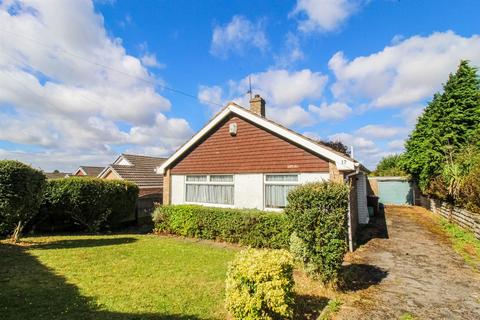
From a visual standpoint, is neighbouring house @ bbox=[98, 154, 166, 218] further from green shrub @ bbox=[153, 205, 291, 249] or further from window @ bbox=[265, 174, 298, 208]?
window @ bbox=[265, 174, 298, 208]

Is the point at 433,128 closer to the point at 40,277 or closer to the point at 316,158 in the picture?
the point at 316,158

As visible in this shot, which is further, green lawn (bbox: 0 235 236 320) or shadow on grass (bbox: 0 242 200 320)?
green lawn (bbox: 0 235 236 320)

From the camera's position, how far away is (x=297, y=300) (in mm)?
5910

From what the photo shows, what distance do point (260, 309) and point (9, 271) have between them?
740cm

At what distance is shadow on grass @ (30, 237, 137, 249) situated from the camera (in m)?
11.1

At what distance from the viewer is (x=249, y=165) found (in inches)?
529

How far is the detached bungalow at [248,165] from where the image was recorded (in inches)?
461

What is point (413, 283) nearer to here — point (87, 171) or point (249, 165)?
point (249, 165)

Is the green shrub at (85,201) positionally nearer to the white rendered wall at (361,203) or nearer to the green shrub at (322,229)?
the green shrub at (322,229)

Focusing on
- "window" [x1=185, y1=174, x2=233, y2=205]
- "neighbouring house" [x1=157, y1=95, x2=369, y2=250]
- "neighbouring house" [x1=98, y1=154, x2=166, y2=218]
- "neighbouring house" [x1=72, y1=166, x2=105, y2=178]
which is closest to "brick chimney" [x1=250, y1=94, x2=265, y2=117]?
"neighbouring house" [x1=157, y1=95, x2=369, y2=250]

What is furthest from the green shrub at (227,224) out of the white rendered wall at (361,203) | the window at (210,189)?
the white rendered wall at (361,203)

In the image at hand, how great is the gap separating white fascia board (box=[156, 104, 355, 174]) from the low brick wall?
6.71 metres

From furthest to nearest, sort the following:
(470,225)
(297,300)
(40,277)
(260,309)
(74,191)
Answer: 1. (74,191)
2. (470,225)
3. (40,277)
4. (297,300)
5. (260,309)

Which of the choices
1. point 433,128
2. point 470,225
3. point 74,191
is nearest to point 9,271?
point 74,191
